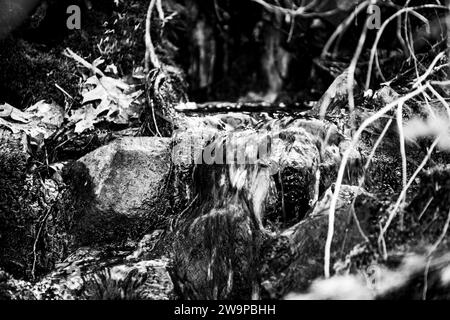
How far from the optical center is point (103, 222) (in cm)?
405

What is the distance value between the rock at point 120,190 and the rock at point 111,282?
0.33 meters

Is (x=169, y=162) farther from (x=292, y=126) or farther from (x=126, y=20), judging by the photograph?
(x=126, y=20)

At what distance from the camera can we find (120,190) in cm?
407

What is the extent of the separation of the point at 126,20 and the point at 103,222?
2.36 metres

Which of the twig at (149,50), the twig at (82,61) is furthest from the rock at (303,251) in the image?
the twig at (82,61)

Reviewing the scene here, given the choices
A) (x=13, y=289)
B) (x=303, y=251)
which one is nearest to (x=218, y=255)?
(x=303, y=251)

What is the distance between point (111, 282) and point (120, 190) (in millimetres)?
743

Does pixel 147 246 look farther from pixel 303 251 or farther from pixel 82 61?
pixel 82 61

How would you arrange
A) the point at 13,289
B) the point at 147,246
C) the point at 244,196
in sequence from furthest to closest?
the point at 147,246
the point at 244,196
the point at 13,289

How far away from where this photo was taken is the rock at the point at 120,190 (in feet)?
13.3

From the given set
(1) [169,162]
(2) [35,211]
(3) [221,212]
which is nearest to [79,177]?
(2) [35,211]

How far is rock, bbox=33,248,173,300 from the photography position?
3.55m

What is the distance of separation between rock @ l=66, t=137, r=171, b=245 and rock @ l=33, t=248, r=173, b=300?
33 centimetres

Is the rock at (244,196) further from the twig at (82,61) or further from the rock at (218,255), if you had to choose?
the twig at (82,61)
